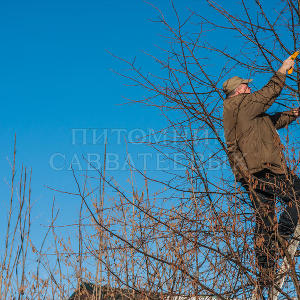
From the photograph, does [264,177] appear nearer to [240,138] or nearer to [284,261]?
[240,138]

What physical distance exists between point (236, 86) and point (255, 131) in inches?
19.2

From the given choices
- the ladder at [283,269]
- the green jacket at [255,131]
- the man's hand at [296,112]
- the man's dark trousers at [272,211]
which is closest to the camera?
the ladder at [283,269]

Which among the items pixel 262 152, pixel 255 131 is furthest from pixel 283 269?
pixel 255 131

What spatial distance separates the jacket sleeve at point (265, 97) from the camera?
3.27 meters

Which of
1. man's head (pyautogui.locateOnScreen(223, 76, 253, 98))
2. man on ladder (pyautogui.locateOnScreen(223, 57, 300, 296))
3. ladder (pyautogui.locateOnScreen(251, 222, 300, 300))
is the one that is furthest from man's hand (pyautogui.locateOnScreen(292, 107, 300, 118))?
ladder (pyautogui.locateOnScreen(251, 222, 300, 300))

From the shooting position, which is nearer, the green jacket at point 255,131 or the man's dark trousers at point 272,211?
the man's dark trousers at point 272,211

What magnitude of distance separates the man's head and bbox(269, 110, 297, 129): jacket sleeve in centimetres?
31

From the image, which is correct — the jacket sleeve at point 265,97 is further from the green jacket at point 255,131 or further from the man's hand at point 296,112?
the man's hand at point 296,112

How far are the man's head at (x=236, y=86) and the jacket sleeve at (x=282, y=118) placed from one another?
31 cm

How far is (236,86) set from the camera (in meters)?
3.56

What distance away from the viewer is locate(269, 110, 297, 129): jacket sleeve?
3.54 m

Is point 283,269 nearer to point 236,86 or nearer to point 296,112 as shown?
point 296,112

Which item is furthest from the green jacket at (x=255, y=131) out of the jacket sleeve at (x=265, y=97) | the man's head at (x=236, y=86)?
the man's head at (x=236, y=86)

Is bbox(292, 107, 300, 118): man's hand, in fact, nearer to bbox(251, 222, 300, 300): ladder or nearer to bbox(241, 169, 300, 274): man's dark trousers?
bbox(241, 169, 300, 274): man's dark trousers
